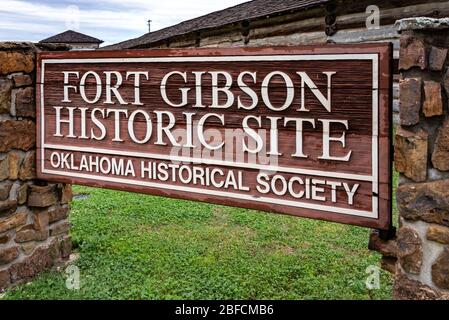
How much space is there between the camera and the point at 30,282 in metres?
3.57

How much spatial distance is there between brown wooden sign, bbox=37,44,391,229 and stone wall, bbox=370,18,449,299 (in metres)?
0.26

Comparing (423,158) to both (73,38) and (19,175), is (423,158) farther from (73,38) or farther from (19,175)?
(73,38)

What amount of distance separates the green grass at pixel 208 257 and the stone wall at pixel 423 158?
1477 mm

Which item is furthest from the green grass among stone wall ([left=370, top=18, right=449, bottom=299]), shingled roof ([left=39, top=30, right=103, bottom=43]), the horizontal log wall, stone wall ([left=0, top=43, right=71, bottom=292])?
shingled roof ([left=39, top=30, right=103, bottom=43])

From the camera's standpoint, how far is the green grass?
11.2 ft

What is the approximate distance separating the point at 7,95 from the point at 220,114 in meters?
1.72

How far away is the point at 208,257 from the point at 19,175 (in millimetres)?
1726

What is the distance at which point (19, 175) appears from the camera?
3443mm

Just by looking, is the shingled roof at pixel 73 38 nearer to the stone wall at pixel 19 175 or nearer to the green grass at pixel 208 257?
the green grass at pixel 208 257

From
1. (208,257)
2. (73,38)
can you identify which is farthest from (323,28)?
(73,38)

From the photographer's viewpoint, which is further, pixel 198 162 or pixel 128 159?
pixel 128 159

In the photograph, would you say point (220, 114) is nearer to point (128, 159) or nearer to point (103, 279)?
point (128, 159)

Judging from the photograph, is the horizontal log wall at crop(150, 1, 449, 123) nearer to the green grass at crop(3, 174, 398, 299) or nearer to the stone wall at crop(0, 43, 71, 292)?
the green grass at crop(3, 174, 398, 299)
